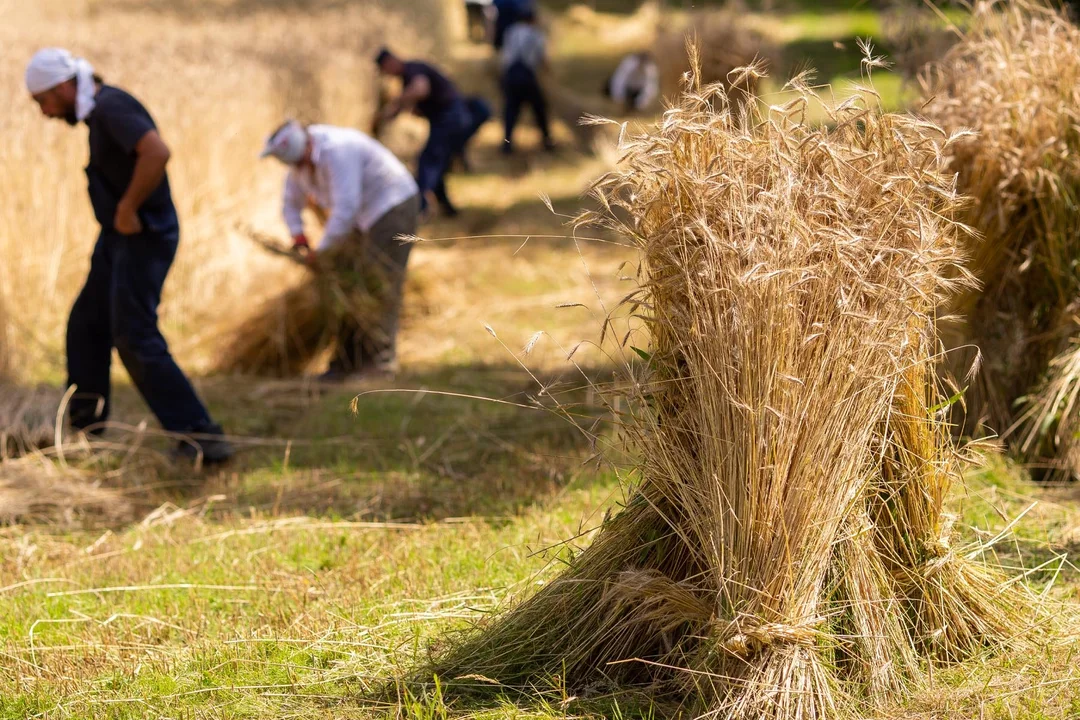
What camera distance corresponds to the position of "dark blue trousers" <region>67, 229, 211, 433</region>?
539 cm

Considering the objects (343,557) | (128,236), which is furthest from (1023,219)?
(128,236)

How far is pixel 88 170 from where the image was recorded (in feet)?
17.9

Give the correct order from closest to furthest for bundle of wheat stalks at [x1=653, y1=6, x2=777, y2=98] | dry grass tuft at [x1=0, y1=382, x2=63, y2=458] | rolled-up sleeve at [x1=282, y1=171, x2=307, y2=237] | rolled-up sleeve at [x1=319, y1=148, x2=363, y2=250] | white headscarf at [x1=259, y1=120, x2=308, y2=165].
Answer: dry grass tuft at [x1=0, y1=382, x2=63, y2=458] → white headscarf at [x1=259, y1=120, x2=308, y2=165] → rolled-up sleeve at [x1=319, y1=148, x2=363, y2=250] → rolled-up sleeve at [x1=282, y1=171, x2=307, y2=237] → bundle of wheat stalks at [x1=653, y1=6, x2=777, y2=98]

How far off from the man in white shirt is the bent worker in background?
5.23ft

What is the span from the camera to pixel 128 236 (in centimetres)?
539

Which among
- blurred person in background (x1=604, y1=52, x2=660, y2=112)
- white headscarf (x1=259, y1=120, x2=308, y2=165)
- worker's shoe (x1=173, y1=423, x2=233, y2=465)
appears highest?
blurred person in background (x1=604, y1=52, x2=660, y2=112)

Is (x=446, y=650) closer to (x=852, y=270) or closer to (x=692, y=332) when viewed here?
(x=692, y=332)

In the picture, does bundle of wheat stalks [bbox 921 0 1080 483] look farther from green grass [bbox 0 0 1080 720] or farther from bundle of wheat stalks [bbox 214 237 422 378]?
bundle of wheat stalks [bbox 214 237 422 378]

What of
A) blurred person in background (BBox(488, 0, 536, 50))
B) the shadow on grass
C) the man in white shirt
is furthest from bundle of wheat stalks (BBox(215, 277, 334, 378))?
blurred person in background (BBox(488, 0, 536, 50))

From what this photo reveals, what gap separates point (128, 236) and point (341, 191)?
1.80 meters

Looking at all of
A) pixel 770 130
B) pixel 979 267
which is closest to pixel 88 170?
pixel 770 130

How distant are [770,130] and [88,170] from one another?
370 centimetres

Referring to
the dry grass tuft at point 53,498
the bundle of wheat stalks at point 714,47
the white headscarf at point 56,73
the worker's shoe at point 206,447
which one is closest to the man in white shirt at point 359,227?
the worker's shoe at point 206,447

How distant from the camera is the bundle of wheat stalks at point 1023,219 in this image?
4762 mm
